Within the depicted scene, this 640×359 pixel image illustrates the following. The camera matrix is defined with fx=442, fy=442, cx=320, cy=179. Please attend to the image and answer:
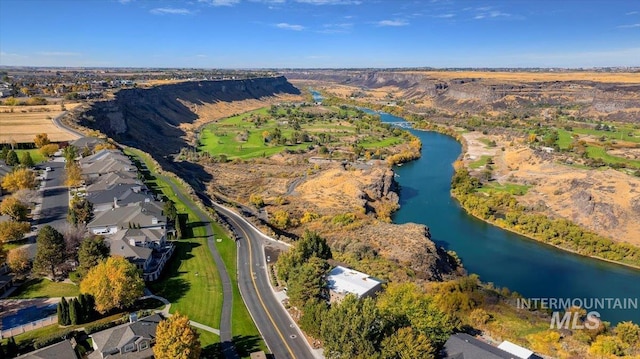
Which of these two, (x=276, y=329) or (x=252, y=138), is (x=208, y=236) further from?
(x=252, y=138)

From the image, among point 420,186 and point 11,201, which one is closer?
point 11,201

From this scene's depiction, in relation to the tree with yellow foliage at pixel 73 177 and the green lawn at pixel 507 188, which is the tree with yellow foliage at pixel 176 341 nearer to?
the tree with yellow foliage at pixel 73 177

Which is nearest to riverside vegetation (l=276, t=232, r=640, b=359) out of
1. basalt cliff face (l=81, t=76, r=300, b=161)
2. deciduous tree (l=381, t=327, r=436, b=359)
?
deciduous tree (l=381, t=327, r=436, b=359)

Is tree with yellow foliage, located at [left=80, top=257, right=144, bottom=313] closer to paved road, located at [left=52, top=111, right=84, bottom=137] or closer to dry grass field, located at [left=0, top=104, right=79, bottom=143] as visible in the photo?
dry grass field, located at [left=0, top=104, right=79, bottom=143]

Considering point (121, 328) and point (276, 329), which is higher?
point (121, 328)

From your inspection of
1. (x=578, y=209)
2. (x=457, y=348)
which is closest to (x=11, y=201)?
(x=457, y=348)

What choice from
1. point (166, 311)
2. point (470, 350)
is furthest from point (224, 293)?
point (470, 350)

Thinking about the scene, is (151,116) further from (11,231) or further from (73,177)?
(11,231)
